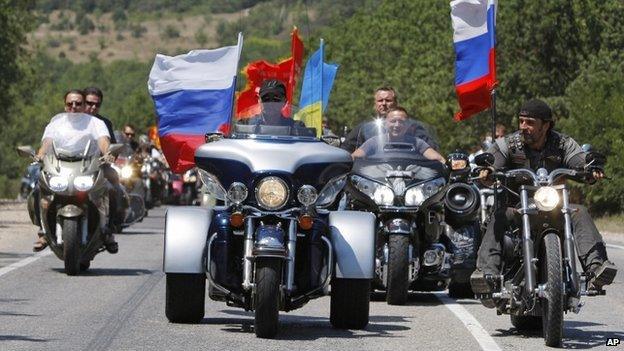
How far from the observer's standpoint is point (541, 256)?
11594mm

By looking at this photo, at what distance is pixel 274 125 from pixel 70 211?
501cm

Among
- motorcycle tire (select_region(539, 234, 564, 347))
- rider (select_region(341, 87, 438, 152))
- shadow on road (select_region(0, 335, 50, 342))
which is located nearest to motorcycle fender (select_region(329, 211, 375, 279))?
motorcycle tire (select_region(539, 234, 564, 347))

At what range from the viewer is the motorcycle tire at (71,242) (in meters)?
17.1

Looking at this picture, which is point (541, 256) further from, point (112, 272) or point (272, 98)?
point (112, 272)

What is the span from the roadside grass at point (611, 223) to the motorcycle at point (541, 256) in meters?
19.0

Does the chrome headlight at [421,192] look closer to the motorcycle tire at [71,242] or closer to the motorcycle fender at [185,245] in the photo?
the motorcycle fender at [185,245]

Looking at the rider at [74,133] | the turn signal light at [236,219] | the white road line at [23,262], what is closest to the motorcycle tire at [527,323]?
the turn signal light at [236,219]

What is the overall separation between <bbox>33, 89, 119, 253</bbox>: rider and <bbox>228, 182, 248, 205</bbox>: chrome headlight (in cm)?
594

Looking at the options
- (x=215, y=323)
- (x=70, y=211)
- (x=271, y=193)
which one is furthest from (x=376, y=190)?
(x=70, y=211)

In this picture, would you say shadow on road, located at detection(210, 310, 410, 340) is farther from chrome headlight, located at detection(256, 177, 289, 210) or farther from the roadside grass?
the roadside grass

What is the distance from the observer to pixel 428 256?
49.2 ft

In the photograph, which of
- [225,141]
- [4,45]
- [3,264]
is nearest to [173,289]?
[225,141]

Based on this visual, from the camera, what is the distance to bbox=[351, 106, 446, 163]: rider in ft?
49.8

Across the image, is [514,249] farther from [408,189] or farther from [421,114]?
[421,114]
